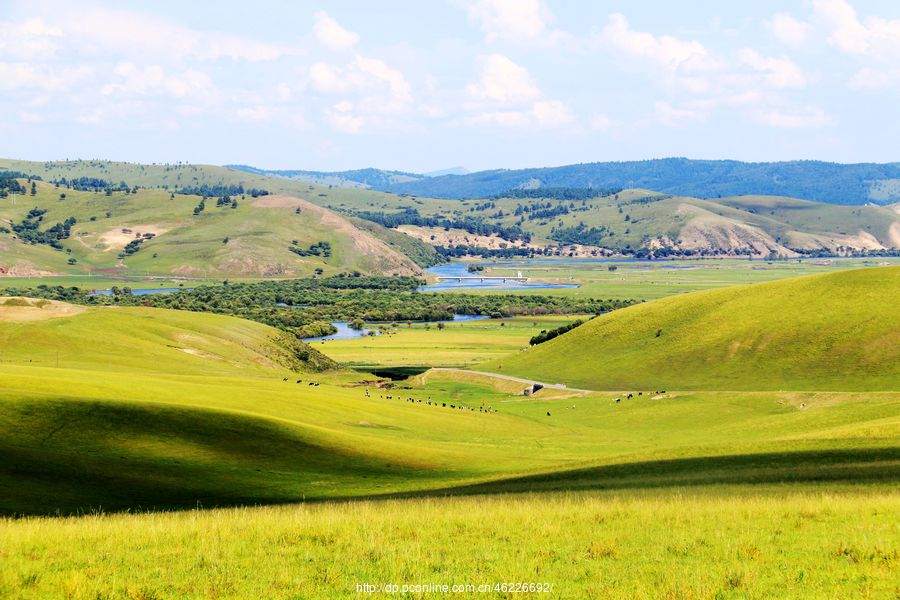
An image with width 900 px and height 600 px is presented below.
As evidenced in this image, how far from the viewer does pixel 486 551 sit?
21.6 metres

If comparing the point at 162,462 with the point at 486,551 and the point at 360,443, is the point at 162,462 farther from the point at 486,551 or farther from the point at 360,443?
the point at 486,551

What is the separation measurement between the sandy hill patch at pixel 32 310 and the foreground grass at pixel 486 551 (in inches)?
5182

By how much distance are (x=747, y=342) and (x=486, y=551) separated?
411 feet

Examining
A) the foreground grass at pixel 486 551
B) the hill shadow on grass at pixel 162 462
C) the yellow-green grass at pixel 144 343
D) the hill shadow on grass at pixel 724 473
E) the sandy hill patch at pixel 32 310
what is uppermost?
the foreground grass at pixel 486 551

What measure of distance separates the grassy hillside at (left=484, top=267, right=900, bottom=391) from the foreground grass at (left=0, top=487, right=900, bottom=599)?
9561 cm

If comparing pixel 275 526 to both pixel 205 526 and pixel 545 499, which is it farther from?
pixel 545 499

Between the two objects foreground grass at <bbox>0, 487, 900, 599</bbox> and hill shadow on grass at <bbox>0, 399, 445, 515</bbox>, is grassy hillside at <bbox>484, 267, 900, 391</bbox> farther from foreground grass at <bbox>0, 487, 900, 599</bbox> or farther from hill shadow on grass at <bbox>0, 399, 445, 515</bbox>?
foreground grass at <bbox>0, 487, 900, 599</bbox>

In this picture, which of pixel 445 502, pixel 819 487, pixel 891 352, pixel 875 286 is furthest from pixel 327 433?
pixel 875 286

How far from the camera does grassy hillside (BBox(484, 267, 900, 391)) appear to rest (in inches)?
4788

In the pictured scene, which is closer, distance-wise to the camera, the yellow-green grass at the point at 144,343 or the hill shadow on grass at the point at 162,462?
the hill shadow on grass at the point at 162,462

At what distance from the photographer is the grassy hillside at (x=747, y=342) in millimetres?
121625

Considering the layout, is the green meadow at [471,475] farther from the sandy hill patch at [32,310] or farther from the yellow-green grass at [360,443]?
the sandy hill patch at [32,310]

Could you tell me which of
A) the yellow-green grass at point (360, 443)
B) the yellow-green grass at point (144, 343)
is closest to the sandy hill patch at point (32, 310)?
the yellow-green grass at point (144, 343)

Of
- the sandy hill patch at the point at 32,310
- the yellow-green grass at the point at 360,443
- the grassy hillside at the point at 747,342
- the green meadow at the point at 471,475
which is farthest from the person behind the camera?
the sandy hill patch at the point at 32,310
